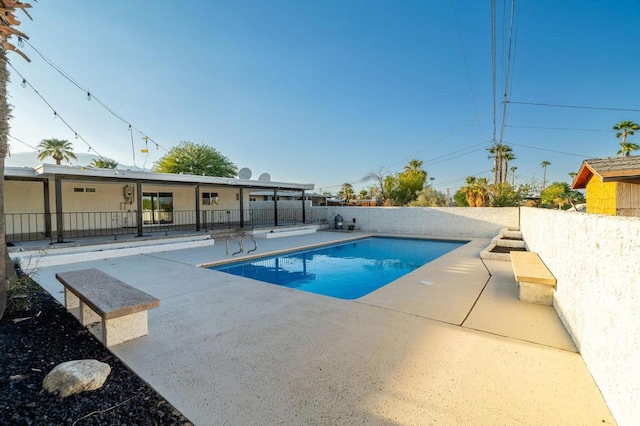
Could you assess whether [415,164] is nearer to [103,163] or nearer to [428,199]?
[428,199]

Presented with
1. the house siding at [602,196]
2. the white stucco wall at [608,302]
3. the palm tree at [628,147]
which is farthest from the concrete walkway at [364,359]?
the palm tree at [628,147]

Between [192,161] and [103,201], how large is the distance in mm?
11935

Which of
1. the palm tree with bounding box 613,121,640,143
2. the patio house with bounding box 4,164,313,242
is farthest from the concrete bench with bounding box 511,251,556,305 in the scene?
the palm tree with bounding box 613,121,640,143

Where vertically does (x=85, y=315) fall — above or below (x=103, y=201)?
below

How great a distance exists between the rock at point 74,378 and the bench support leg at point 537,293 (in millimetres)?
5536

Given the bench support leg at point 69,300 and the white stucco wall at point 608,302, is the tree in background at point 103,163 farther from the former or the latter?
the white stucco wall at point 608,302

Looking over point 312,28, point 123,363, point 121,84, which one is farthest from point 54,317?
point 312,28

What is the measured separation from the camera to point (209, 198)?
617 inches

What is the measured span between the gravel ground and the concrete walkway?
127mm

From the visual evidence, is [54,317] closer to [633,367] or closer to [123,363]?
[123,363]

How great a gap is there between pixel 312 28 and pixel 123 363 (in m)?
14.5

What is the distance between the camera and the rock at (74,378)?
231 centimetres

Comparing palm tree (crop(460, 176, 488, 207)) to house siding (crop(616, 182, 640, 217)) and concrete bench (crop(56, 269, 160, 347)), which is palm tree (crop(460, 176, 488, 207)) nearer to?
house siding (crop(616, 182, 640, 217))

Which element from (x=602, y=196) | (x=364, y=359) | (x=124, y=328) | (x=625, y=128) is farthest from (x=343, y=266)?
(x=625, y=128)
